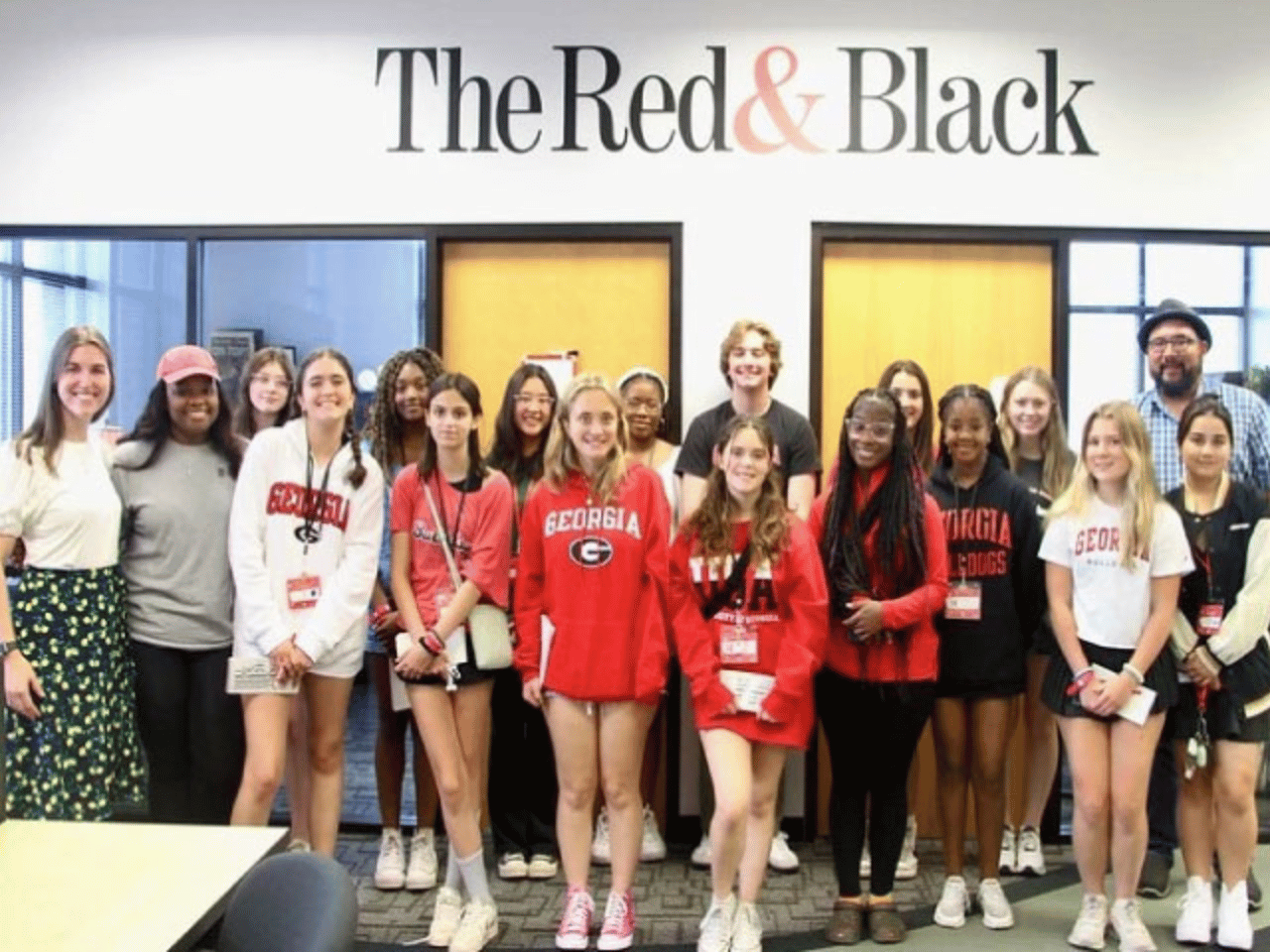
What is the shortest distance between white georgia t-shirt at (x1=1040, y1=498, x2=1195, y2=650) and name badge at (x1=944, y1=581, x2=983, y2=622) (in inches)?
10.9

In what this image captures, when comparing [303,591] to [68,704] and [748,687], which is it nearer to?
[68,704]

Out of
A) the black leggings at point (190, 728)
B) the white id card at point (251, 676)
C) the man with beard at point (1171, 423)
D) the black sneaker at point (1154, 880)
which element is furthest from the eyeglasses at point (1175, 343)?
the black leggings at point (190, 728)

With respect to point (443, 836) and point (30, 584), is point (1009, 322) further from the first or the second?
point (30, 584)

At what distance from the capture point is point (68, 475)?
3061mm

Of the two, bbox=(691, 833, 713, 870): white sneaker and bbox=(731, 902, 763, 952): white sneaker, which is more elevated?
bbox=(731, 902, 763, 952): white sneaker

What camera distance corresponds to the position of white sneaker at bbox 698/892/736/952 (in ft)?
10.2

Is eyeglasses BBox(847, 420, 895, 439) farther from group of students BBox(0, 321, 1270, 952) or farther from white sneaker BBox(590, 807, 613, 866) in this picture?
white sneaker BBox(590, 807, 613, 866)

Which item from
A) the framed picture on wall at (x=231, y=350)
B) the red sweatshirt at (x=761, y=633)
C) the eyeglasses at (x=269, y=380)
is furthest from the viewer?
the framed picture on wall at (x=231, y=350)

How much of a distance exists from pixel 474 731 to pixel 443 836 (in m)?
1.08

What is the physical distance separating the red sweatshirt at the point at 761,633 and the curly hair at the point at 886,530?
0.11 m

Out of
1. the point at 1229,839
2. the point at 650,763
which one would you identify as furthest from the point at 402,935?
the point at 1229,839

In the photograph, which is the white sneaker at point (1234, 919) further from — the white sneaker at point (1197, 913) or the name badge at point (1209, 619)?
the name badge at point (1209, 619)

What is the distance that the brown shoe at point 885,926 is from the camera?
3.26m

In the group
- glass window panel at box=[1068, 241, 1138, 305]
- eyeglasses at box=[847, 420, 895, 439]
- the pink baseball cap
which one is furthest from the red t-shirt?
glass window panel at box=[1068, 241, 1138, 305]
